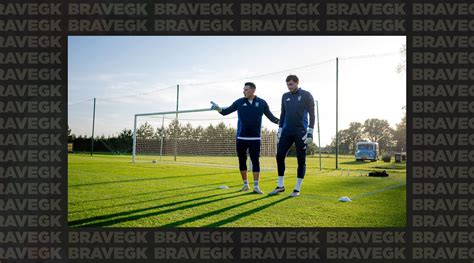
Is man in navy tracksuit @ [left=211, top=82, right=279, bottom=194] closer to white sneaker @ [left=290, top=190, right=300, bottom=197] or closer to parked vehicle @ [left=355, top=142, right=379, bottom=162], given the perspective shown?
white sneaker @ [left=290, top=190, right=300, bottom=197]

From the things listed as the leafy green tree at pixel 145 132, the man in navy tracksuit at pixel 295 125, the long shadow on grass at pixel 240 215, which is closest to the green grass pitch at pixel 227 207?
the long shadow on grass at pixel 240 215

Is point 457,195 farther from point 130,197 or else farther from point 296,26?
point 130,197

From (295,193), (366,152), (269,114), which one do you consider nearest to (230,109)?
(269,114)

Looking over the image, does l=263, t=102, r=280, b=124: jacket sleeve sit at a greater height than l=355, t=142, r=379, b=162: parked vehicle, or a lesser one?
greater

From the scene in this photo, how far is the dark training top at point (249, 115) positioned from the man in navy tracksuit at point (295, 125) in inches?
6.7

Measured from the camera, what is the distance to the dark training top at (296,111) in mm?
3219

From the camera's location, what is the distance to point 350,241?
2.29 meters

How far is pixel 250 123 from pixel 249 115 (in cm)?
9

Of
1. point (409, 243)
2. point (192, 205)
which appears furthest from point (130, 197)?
point (409, 243)

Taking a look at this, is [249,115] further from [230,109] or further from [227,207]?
[227,207]

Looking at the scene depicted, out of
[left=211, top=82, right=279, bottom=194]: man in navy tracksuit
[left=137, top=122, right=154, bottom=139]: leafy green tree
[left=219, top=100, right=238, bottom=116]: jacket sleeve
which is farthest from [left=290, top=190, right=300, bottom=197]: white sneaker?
[left=137, top=122, right=154, bottom=139]: leafy green tree

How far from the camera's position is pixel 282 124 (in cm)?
339

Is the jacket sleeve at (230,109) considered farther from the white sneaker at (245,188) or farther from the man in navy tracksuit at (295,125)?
the white sneaker at (245,188)

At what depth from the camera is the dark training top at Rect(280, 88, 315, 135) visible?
3.22 meters
